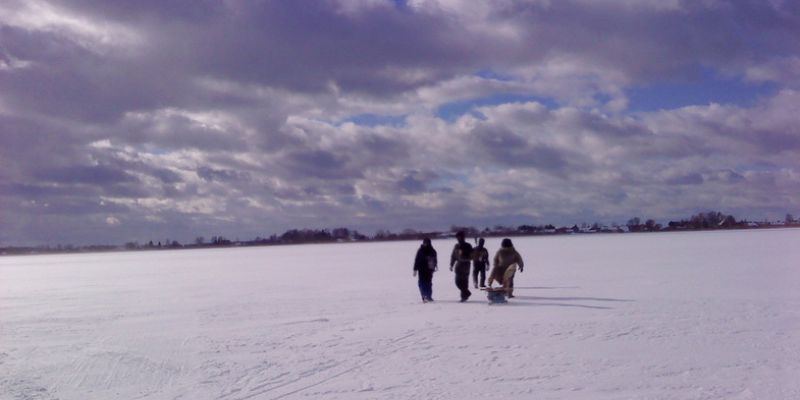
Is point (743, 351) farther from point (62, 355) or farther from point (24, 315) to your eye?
point (24, 315)

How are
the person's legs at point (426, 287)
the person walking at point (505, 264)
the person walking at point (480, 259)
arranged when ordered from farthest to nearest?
the person walking at point (480, 259) < the person walking at point (505, 264) < the person's legs at point (426, 287)

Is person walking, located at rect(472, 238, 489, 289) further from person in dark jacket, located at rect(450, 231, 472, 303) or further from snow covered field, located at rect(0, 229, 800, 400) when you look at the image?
snow covered field, located at rect(0, 229, 800, 400)

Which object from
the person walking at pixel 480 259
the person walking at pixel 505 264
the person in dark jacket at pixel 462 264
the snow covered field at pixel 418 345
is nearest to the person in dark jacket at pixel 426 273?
the snow covered field at pixel 418 345

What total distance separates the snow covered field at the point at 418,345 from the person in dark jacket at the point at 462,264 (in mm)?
317

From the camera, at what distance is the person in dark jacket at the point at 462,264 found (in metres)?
15.5

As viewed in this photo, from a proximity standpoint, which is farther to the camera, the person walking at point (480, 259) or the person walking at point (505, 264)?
the person walking at point (480, 259)

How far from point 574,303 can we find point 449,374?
699cm

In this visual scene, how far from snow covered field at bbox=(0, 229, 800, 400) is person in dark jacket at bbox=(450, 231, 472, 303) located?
32 centimetres

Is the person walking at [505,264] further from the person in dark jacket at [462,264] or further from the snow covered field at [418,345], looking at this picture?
the snow covered field at [418,345]

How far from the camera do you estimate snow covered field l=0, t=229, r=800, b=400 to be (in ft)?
24.3

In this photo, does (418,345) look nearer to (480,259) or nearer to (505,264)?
(505,264)

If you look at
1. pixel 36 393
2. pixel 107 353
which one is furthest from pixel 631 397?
pixel 107 353

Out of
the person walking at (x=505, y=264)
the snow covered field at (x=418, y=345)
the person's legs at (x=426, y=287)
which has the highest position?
the person walking at (x=505, y=264)

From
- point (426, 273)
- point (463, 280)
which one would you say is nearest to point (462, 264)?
point (463, 280)
